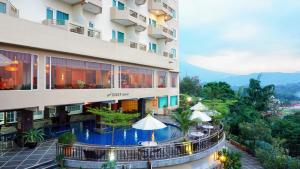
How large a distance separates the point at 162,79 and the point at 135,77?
21.9ft

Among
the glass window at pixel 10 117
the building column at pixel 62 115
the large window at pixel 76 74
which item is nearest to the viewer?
the large window at pixel 76 74

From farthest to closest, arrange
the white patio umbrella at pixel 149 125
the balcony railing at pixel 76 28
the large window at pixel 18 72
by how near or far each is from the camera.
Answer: the balcony railing at pixel 76 28 → the white patio umbrella at pixel 149 125 → the large window at pixel 18 72

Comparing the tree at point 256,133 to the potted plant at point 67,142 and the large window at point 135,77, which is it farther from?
the potted plant at point 67,142

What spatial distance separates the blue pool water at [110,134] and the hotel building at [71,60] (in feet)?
5.07

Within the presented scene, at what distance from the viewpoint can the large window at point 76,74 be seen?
15.9 m

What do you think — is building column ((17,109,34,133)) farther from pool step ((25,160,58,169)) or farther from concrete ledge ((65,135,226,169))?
concrete ledge ((65,135,226,169))

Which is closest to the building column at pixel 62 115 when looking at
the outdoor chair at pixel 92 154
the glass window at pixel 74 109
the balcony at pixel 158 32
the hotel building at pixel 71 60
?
the hotel building at pixel 71 60

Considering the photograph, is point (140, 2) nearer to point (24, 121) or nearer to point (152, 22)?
point (152, 22)

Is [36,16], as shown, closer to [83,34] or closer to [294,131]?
[83,34]

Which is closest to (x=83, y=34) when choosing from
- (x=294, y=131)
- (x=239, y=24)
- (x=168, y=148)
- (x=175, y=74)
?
(x=168, y=148)

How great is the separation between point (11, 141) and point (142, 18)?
57.9 feet

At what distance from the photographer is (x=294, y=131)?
3516cm

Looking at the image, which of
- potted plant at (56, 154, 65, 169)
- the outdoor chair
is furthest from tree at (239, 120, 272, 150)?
potted plant at (56, 154, 65, 169)

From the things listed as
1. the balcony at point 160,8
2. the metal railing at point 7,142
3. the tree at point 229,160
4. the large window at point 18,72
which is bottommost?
the tree at point 229,160
